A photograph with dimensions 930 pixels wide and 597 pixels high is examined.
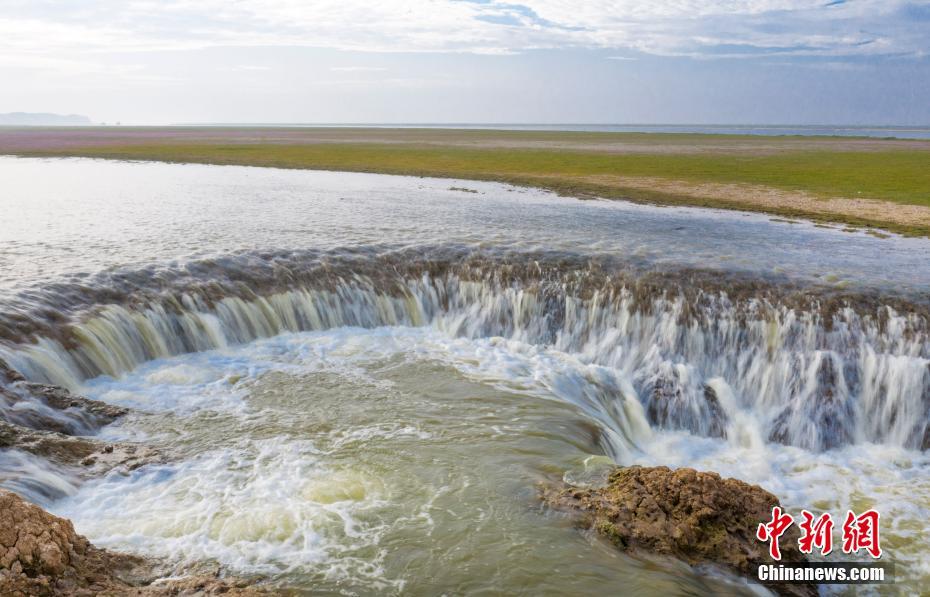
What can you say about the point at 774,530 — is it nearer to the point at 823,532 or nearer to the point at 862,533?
the point at 823,532

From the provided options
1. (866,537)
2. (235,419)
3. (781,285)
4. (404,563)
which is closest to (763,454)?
(866,537)

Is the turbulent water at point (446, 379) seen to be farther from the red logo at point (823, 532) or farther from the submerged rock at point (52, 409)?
the red logo at point (823, 532)

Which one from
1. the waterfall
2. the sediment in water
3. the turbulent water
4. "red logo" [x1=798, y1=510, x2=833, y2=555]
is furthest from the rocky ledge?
the waterfall

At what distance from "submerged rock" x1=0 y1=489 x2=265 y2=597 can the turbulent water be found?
0.42m

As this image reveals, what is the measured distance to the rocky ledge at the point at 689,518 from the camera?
8.11m

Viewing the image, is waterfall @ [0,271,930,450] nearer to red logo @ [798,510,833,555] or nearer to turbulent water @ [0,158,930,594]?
turbulent water @ [0,158,930,594]

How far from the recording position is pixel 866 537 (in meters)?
10.1

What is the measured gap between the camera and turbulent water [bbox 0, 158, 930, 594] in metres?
8.32

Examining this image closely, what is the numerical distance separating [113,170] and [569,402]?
142ft

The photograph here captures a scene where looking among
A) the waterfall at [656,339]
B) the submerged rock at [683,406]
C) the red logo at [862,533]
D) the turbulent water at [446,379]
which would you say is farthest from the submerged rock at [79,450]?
the red logo at [862,533]

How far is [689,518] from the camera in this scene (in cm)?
828

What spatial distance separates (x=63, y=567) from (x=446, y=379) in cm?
845

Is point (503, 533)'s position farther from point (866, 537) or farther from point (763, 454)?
point (763, 454)

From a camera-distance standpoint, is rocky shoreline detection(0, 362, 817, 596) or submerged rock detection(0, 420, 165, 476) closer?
rocky shoreline detection(0, 362, 817, 596)
